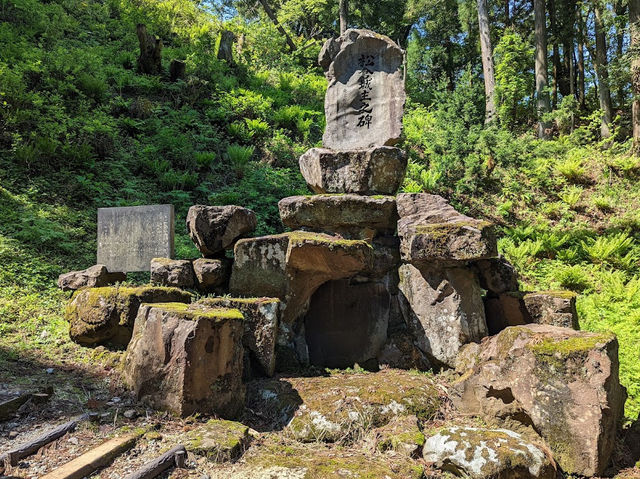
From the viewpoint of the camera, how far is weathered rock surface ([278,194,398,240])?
5.16 metres

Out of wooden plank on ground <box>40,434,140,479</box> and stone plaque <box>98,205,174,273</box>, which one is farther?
→ stone plaque <box>98,205,174,273</box>

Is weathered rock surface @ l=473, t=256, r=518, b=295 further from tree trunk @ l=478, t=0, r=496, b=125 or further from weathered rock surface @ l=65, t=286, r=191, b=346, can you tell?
tree trunk @ l=478, t=0, r=496, b=125

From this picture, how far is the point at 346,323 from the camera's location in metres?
5.05

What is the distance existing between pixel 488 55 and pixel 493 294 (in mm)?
12797

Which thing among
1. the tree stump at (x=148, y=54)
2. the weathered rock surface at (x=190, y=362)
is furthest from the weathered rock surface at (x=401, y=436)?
the tree stump at (x=148, y=54)

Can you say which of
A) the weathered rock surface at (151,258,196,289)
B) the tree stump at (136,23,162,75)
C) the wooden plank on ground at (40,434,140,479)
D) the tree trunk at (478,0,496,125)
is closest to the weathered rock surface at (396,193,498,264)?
the weathered rock surface at (151,258,196,289)

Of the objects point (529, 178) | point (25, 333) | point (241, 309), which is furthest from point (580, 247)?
point (25, 333)

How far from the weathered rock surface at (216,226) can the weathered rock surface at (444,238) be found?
2.03 meters

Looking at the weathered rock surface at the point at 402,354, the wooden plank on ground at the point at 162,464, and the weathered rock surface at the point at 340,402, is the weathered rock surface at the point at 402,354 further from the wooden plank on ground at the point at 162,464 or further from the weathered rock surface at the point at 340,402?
the wooden plank on ground at the point at 162,464

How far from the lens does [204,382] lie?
11.3 ft

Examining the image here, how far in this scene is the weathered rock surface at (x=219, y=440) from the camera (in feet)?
9.56

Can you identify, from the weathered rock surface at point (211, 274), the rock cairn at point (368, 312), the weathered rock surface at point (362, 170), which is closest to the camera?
the rock cairn at point (368, 312)

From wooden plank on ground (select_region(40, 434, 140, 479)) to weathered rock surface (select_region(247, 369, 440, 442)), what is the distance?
118cm

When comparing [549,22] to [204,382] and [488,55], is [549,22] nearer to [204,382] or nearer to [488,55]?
[488,55]
